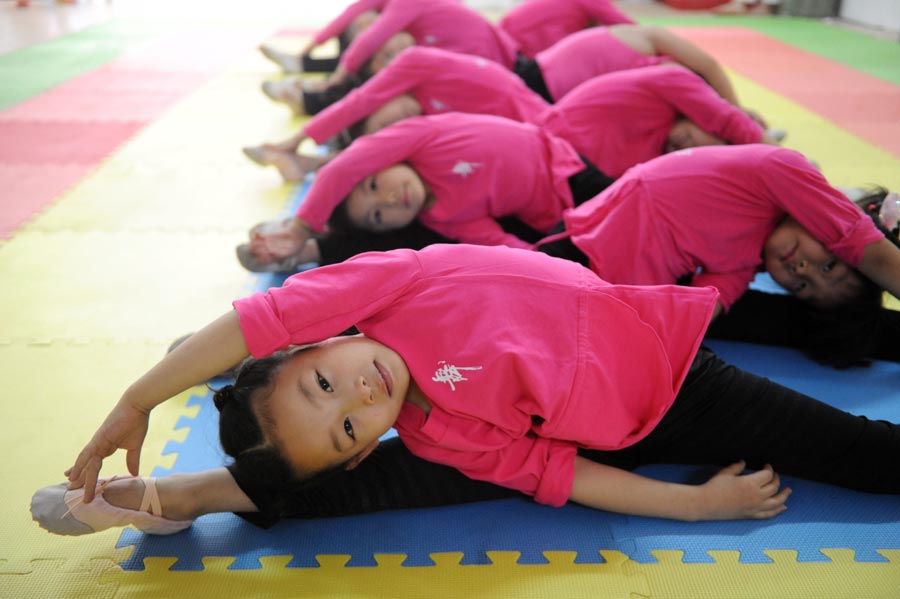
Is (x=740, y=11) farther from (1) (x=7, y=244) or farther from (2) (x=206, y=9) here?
(1) (x=7, y=244)

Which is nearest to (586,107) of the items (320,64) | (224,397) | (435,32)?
(435,32)

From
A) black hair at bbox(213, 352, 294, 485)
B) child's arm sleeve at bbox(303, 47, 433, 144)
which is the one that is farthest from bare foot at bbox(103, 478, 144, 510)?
child's arm sleeve at bbox(303, 47, 433, 144)

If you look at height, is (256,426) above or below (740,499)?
above

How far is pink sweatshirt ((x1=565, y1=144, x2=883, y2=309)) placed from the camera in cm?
232

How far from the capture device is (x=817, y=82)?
5.51 meters

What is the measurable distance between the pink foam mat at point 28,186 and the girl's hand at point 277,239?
127cm

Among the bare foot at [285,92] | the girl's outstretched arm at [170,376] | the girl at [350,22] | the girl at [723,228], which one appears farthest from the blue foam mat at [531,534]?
the girl at [350,22]

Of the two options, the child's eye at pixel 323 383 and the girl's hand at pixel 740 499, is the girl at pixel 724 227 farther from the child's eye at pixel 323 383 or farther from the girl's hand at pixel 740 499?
the child's eye at pixel 323 383

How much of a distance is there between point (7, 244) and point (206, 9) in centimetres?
638

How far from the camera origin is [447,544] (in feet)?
5.83

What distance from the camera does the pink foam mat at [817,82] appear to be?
14.8ft

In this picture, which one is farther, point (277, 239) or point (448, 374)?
point (277, 239)

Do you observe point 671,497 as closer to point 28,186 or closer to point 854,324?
point 854,324

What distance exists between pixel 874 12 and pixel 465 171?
23.0 ft
